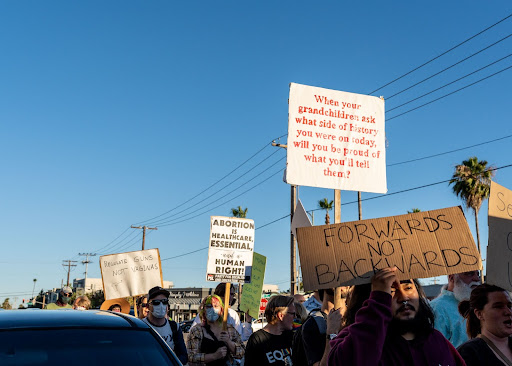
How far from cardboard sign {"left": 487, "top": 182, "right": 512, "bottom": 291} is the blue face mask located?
360 cm

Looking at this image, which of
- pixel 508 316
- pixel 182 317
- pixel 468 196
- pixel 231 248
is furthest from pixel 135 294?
pixel 182 317

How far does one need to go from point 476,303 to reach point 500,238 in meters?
0.60

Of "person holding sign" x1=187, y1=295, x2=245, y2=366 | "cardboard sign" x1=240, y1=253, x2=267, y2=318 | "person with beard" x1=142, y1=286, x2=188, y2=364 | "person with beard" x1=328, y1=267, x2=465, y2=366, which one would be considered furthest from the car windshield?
"cardboard sign" x1=240, y1=253, x2=267, y2=318

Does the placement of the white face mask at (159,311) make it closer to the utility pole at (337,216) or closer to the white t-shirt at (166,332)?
the white t-shirt at (166,332)

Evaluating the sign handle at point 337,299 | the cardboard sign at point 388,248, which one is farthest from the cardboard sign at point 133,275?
the cardboard sign at point 388,248

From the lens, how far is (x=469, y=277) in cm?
493

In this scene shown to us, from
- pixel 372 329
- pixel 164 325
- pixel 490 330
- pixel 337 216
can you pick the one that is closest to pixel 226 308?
pixel 164 325

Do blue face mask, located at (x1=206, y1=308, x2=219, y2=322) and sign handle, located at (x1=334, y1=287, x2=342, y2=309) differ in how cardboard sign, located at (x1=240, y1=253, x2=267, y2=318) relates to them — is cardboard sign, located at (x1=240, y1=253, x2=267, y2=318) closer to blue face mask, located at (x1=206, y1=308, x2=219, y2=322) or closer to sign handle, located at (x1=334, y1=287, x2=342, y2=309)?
blue face mask, located at (x1=206, y1=308, x2=219, y2=322)

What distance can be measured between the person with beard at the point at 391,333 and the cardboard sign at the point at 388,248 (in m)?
0.15

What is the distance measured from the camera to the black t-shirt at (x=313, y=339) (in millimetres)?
3607

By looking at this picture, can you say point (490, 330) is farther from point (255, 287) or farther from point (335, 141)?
point (255, 287)

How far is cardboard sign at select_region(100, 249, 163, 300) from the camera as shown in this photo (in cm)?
Answer: 898

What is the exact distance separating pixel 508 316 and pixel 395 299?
1276 mm

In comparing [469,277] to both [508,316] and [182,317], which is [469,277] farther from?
[182,317]
